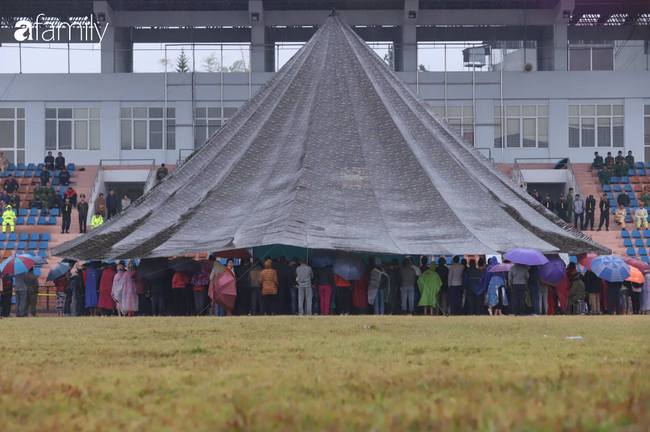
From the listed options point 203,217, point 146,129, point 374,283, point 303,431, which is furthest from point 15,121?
point 303,431

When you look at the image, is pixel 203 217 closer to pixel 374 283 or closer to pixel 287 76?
pixel 374 283

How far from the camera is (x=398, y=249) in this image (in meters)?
17.2

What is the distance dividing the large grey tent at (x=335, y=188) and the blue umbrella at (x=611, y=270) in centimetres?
67

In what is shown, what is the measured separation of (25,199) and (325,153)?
1841 cm

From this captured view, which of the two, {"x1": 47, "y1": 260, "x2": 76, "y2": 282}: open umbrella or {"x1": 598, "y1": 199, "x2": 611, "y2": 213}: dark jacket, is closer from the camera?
{"x1": 47, "y1": 260, "x2": 76, "y2": 282}: open umbrella

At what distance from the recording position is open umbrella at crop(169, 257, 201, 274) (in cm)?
1811

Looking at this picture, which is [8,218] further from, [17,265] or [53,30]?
[53,30]

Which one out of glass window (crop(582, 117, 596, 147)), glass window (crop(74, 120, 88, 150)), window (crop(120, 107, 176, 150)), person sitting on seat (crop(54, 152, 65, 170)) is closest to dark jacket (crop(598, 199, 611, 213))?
glass window (crop(582, 117, 596, 147))

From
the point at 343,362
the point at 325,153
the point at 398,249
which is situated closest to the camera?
the point at 343,362

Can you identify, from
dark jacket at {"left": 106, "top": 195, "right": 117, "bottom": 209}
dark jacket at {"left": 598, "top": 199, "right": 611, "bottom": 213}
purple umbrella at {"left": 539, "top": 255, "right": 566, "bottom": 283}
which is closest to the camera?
purple umbrella at {"left": 539, "top": 255, "right": 566, "bottom": 283}

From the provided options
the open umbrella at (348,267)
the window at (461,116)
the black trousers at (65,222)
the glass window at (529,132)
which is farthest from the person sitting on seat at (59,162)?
the open umbrella at (348,267)

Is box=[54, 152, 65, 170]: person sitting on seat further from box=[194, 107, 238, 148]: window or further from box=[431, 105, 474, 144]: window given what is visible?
box=[431, 105, 474, 144]: window

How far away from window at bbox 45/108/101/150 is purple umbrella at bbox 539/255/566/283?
2719 cm

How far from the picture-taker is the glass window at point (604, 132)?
40.2 metres
